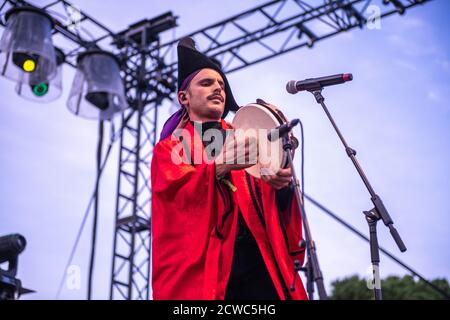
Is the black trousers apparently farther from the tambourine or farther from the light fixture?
the light fixture

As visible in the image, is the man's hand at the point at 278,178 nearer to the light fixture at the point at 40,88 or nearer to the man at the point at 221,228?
the man at the point at 221,228

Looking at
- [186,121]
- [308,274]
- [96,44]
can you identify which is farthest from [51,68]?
[308,274]

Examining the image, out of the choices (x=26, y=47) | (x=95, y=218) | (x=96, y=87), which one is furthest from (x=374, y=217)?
(x=95, y=218)

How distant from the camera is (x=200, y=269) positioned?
3168 mm

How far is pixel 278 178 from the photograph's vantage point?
323 cm

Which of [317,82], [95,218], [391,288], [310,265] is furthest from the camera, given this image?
[391,288]

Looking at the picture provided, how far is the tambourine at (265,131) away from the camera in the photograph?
3.28 metres

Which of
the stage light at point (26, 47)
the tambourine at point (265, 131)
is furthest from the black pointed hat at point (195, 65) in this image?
the stage light at point (26, 47)

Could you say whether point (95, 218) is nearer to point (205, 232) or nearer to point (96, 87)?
point (96, 87)

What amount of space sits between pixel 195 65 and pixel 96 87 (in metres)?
5.04

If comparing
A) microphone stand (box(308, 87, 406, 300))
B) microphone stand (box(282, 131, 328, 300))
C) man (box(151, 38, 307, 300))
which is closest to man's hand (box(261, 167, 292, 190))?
man (box(151, 38, 307, 300))

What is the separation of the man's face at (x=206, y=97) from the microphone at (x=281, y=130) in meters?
0.50
